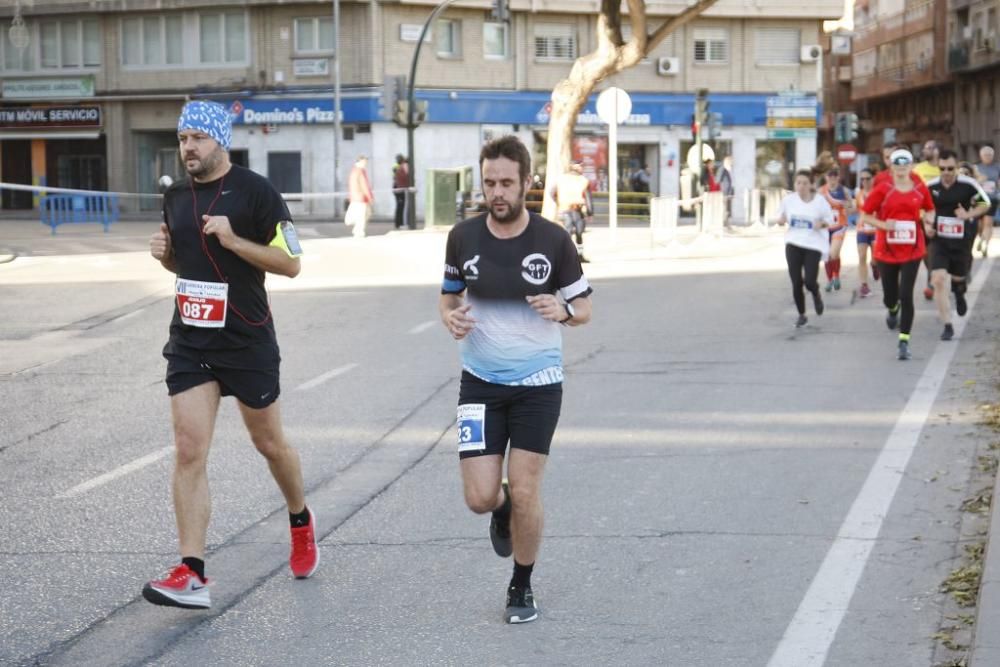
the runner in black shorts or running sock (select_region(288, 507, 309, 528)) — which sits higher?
the runner in black shorts

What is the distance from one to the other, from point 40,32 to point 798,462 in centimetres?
5089

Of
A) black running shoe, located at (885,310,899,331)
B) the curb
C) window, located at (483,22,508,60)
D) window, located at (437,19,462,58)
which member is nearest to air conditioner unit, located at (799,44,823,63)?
window, located at (483,22,508,60)

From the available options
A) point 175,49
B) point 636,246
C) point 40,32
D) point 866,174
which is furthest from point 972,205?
point 40,32

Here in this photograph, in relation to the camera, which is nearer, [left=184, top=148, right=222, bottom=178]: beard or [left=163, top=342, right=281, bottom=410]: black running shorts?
[left=184, top=148, right=222, bottom=178]: beard

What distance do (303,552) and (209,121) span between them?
1768mm

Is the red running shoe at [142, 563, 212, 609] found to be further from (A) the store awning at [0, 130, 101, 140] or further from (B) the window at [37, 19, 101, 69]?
(B) the window at [37, 19, 101, 69]

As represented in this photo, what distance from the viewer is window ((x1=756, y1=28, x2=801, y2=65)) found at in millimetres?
57188

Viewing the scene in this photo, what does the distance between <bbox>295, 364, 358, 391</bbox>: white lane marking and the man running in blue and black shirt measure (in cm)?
654

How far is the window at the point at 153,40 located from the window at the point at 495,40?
9.91 meters

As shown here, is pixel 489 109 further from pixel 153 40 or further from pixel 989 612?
pixel 989 612

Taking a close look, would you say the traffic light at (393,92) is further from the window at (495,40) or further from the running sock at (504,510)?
the running sock at (504,510)

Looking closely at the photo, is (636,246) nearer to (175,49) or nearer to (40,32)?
(175,49)

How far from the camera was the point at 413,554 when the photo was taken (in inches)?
279

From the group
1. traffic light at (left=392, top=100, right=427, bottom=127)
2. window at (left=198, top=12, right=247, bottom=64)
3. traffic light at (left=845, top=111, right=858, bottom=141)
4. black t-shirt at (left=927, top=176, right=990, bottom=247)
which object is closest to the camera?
black t-shirt at (left=927, top=176, right=990, bottom=247)
